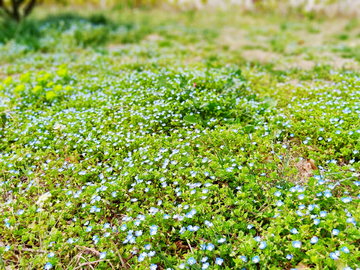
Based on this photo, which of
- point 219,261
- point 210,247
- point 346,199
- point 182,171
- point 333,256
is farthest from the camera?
point 182,171

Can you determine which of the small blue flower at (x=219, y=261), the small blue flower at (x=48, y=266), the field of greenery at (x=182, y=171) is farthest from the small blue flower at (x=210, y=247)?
the small blue flower at (x=48, y=266)

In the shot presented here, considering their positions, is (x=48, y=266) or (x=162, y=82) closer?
(x=48, y=266)

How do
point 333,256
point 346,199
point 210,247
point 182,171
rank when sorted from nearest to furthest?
point 333,256, point 210,247, point 346,199, point 182,171

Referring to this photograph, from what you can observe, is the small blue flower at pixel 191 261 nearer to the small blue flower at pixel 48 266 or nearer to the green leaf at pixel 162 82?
the small blue flower at pixel 48 266

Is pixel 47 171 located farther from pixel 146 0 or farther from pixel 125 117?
pixel 146 0

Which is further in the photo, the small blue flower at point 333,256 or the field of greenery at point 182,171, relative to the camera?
the field of greenery at point 182,171

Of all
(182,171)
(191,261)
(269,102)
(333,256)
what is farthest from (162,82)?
(333,256)

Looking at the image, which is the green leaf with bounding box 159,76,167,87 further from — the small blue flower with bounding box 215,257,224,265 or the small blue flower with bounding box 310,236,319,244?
the small blue flower with bounding box 310,236,319,244

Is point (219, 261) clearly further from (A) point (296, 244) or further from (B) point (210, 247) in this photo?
(A) point (296, 244)
